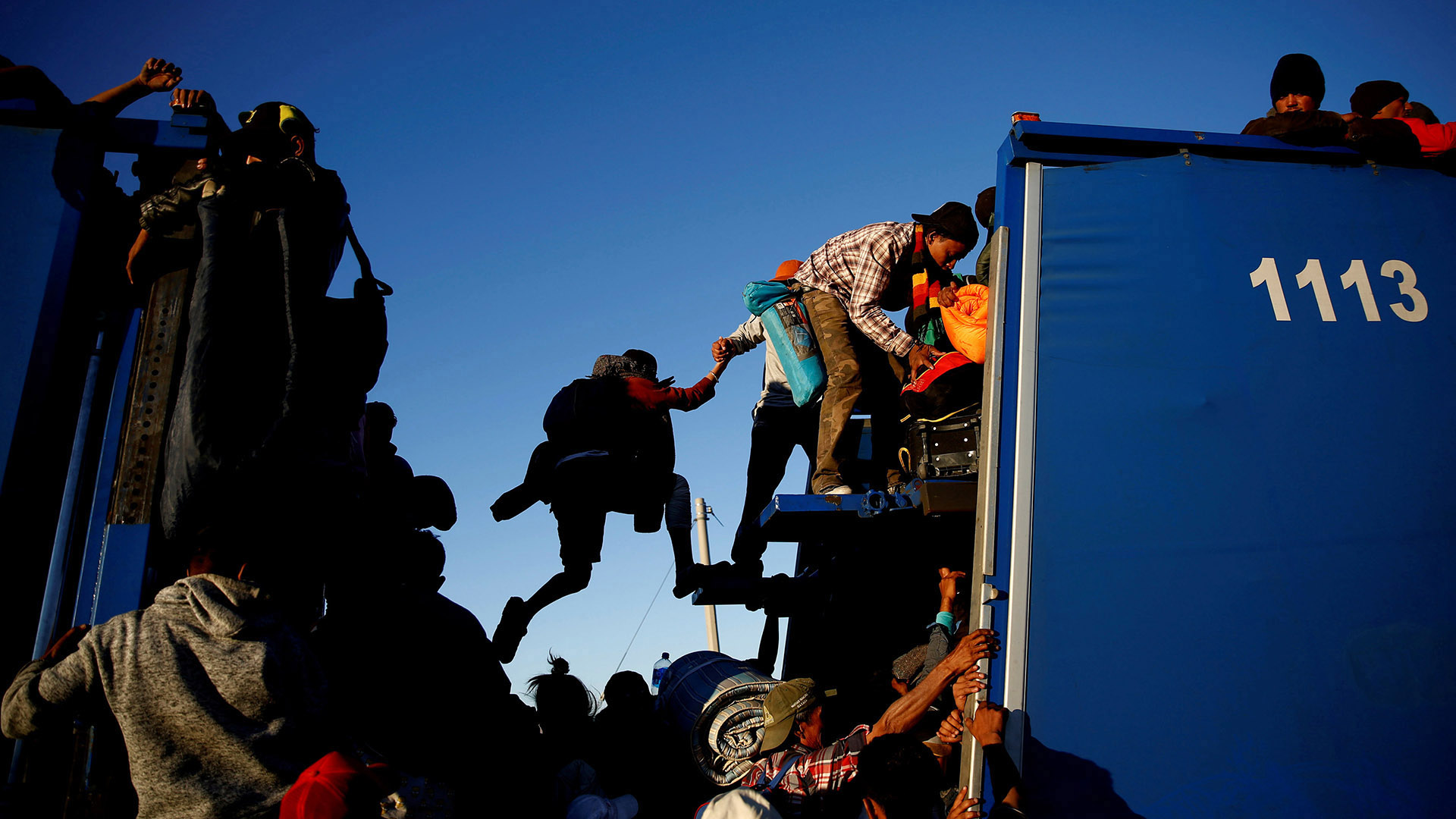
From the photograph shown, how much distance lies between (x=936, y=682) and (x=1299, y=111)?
341cm

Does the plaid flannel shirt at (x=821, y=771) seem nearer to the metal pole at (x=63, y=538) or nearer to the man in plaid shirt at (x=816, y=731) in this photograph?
→ the man in plaid shirt at (x=816, y=731)

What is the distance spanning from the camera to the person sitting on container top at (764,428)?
6.47m

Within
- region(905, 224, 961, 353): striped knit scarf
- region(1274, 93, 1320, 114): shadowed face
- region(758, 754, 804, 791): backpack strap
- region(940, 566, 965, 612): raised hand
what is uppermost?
region(1274, 93, 1320, 114): shadowed face

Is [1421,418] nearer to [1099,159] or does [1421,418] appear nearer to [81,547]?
[1099,159]

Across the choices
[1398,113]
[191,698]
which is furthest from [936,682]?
[1398,113]

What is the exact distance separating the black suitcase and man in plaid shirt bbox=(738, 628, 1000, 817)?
99cm

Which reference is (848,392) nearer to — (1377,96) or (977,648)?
(977,648)

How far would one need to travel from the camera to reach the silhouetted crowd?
3.09 metres

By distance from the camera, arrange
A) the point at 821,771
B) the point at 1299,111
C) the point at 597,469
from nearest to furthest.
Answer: the point at 821,771 < the point at 1299,111 < the point at 597,469

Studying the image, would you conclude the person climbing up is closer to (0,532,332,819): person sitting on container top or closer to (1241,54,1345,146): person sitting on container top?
(0,532,332,819): person sitting on container top

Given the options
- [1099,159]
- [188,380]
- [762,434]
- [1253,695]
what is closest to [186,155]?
[188,380]

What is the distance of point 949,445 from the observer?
16.1 feet

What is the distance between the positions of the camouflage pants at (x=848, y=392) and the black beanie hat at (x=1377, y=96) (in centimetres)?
296

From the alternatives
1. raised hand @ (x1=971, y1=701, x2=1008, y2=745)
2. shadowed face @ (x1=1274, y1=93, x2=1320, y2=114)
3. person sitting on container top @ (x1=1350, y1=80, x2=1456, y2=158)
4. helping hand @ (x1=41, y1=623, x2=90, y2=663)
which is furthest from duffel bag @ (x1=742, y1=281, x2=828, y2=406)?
helping hand @ (x1=41, y1=623, x2=90, y2=663)
